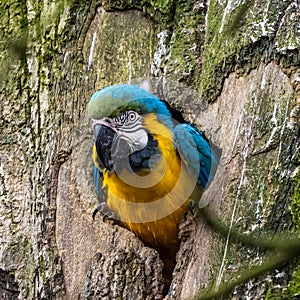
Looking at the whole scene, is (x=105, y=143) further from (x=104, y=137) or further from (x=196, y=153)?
(x=196, y=153)

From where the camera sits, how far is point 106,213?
3.51 meters

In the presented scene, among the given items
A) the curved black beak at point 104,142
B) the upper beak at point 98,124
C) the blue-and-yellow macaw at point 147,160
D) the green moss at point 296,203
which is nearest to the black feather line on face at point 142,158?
the blue-and-yellow macaw at point 147,160

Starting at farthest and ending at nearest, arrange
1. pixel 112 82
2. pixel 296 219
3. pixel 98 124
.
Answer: pixel 112 82 → pixel 98 124 → pixel 296 219

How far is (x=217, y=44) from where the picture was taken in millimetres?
3197

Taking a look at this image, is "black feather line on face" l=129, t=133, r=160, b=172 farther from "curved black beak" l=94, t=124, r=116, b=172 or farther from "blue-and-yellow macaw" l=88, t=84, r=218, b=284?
"curved black beak" l=94, t=124, r=116, b=172

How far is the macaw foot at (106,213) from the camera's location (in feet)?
11.3

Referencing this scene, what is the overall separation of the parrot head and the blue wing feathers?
11 centimetres

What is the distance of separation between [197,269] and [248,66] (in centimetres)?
94

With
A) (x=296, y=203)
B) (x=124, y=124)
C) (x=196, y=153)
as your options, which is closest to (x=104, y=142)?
(x=124, y=124)

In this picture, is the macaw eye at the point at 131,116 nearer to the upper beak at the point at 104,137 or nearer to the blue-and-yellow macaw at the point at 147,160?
the blue-and-yellow macaw at the point at 147,160

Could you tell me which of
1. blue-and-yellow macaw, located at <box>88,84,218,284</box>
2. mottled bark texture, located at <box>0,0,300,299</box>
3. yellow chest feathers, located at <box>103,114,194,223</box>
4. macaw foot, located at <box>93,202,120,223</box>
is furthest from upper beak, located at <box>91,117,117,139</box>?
macaw foot, located at <box>93,202,120,223</box>

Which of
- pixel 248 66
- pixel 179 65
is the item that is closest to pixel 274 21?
pixel 248 66

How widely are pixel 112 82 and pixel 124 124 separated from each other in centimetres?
23

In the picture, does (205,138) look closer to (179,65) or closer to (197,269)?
(179,65)
